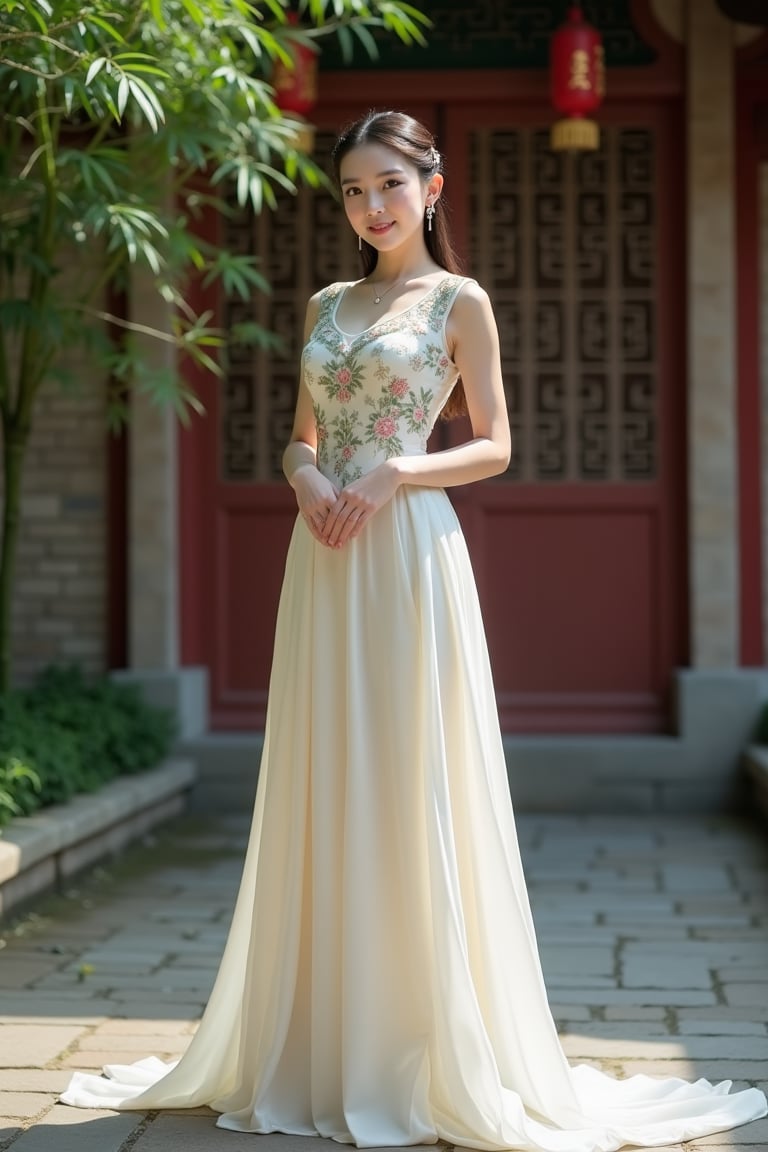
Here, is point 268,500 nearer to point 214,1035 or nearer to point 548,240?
point 548,240

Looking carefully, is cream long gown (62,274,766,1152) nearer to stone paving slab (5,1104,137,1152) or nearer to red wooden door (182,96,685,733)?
stone paving slab (5,1104,137,1152)

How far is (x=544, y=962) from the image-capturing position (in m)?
4.45

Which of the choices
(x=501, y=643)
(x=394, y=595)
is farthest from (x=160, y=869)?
(x=394, y=595)

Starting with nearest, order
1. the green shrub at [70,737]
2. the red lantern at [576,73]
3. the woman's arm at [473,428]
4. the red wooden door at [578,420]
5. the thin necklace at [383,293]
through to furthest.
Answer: the woman's arm at [473,428] < the thin necklace at [383,293] < the green shrub at [70,737] < the red lantern at [576,73] < the red wooden door at [578,420]

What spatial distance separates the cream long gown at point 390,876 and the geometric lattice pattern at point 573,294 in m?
4.13

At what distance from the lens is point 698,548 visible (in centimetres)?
→ 691

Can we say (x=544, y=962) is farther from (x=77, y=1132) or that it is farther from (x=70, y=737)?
(x=70, y=737)

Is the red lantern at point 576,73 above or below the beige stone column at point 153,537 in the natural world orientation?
above

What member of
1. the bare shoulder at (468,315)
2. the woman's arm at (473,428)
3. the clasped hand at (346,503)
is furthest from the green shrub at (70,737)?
the bare shoulder at (468,315)

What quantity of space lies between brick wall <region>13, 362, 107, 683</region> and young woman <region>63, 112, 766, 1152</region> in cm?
421

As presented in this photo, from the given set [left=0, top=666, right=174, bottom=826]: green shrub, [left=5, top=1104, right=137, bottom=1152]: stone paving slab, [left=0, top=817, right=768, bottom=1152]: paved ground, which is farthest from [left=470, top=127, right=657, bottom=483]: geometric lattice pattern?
[left=5, top=1104, right=137, bottom=1152]: stone paving slab

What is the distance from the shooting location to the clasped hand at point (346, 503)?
2.92 meters

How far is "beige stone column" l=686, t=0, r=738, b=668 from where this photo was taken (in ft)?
22.5

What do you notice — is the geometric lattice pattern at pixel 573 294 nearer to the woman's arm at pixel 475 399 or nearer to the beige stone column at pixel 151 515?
the beige stone column at pixel 151 515
